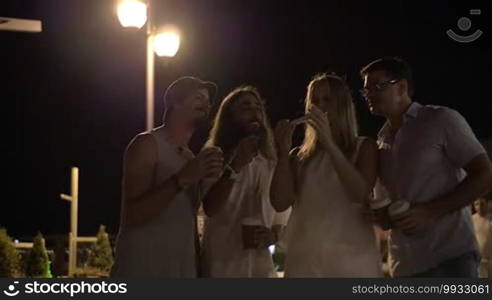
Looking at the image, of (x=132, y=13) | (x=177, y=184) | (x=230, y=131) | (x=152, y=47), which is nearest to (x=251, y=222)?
(x=230, y=131)

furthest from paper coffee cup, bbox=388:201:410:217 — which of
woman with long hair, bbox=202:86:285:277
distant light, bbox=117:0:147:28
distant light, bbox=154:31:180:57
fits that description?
distant light, bbox=154:31:180:57

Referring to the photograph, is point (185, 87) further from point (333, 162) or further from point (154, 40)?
point (154, 40)

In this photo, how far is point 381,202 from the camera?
3.45 metres

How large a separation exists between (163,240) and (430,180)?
1260 millimetres

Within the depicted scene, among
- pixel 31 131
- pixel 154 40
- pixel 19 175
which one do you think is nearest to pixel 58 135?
pixel 31 131

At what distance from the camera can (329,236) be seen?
3.70m

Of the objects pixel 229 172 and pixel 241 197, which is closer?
pixel 229 172

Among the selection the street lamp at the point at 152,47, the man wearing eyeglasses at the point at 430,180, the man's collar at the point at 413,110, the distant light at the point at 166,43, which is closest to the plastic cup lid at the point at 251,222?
the man wearing eyeglasses at the point at 430,180

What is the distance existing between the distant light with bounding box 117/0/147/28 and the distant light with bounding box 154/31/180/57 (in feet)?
2.83

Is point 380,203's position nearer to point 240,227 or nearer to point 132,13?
point 240,227

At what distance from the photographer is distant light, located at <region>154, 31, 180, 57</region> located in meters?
9.62

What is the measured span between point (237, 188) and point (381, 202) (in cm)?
95

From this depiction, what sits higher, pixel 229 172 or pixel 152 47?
pixel 152 47

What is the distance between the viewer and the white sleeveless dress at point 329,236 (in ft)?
12.1
